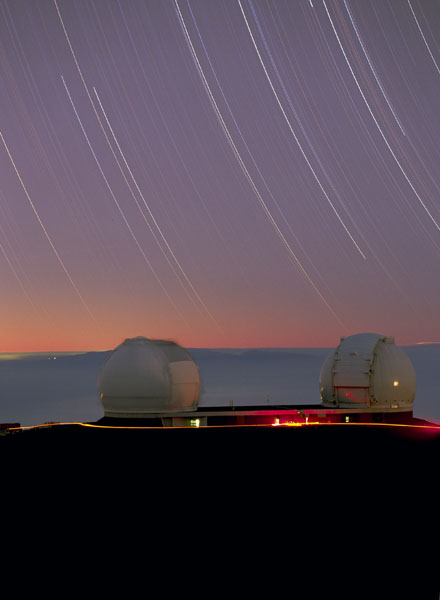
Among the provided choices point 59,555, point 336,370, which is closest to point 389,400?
point 336,370

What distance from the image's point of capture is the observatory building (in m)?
32.7

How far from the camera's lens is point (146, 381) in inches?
1283

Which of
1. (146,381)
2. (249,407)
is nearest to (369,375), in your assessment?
(249,407)

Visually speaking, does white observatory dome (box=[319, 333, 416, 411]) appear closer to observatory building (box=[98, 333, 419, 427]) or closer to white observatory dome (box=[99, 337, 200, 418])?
observatory building (box=[98, 333, 419, 427])

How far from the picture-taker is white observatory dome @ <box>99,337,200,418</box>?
1286 inches

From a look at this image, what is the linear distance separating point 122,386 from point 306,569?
19770mm

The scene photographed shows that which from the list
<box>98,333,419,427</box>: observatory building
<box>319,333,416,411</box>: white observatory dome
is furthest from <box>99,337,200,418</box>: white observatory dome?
<box>319,333,416,411</box>: white observatory dome

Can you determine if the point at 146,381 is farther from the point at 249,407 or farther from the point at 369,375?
the point at 369,375

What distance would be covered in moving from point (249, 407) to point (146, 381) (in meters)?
7.42

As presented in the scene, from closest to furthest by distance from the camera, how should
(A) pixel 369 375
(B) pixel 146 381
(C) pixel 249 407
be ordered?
(B) pixel 146 381 < (A) pixel 369 375 < (C) pixel 249 407

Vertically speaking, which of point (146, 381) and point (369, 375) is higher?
point (369, 375)

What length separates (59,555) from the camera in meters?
14.9

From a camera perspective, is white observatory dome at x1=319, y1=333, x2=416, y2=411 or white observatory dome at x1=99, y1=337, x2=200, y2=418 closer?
white observatory dome at x1=99, y1=337, x2=200, y2=418

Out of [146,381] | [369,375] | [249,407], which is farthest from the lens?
[249,407]
